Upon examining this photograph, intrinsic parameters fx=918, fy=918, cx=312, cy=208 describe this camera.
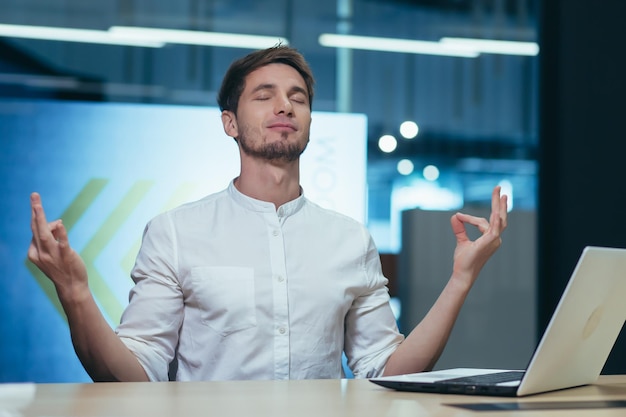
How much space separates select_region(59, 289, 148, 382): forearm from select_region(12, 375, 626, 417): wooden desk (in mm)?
303

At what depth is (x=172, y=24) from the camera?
14.8 ft

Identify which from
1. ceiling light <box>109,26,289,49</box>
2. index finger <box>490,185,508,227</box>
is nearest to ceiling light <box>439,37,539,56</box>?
ceiling light <box>109,26,289,49</box>

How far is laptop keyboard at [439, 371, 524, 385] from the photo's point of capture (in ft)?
4.43

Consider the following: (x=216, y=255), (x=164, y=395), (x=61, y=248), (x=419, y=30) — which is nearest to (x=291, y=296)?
(x=216, y=255)

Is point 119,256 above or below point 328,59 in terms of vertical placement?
below

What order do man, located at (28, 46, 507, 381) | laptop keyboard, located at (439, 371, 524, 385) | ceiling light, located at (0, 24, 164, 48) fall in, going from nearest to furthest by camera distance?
1. laptop keyboard, located at (439, 371, 524, 385)
2. man, located at (28, 46, 507, 381)
3. ceiling light, located at (0, 24, 164, 48)

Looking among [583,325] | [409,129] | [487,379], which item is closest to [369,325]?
[487,379]

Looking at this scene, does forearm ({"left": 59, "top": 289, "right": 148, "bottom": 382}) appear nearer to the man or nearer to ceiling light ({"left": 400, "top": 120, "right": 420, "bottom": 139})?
the man

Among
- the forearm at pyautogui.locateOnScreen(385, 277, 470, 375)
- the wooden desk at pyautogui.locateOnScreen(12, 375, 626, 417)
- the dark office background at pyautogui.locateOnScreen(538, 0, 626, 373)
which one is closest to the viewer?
the wooden desk at pyautogui.locateOnScreen(12, 375, 626, 417)

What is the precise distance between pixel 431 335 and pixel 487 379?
1.64 ft

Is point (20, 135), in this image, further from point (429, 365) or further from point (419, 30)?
point (429, 365)

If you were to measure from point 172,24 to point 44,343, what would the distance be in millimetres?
1647

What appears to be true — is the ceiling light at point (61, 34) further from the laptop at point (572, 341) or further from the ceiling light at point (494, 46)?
the laptop at point (572, 341)

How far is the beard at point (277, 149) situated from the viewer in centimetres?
212
